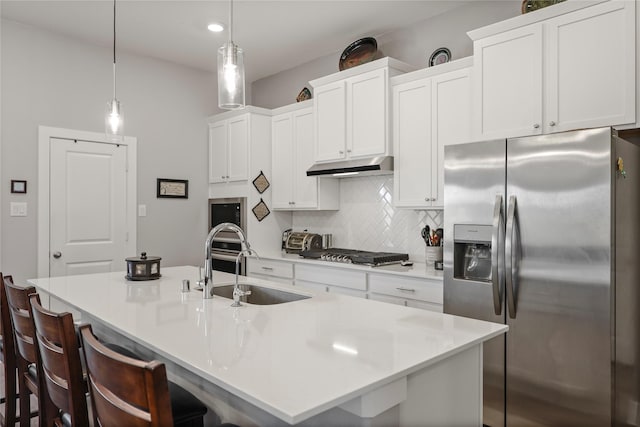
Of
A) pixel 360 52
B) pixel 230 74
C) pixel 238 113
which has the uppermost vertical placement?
pixel 360 52

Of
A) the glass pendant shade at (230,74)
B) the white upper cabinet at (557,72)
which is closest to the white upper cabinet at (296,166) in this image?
the white upper cabinet at (557,72)

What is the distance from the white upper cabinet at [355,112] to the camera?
3508 mm

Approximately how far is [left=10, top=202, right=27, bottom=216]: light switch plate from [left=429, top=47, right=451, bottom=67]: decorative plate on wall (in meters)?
3.69

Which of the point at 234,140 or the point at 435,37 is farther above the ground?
the point at 435,37

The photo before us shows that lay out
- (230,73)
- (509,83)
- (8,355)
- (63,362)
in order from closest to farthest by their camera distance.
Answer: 1. (63,362)
2. (230,73)
3. (8,355)
4. (509,83)

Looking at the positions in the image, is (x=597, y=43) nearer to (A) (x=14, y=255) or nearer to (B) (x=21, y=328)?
(B) (x=21, y=328)

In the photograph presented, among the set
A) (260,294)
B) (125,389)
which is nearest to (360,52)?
(260,294)

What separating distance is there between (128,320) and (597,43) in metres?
2.67

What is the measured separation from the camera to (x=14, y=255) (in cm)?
381

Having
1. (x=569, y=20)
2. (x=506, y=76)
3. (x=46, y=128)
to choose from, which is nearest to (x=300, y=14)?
(x=506, y=76)

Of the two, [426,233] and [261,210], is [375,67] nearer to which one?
[426,233]

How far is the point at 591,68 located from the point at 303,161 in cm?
256

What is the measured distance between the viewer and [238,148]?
15.3 ft

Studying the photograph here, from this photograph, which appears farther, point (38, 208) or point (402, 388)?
point (38, 208)
